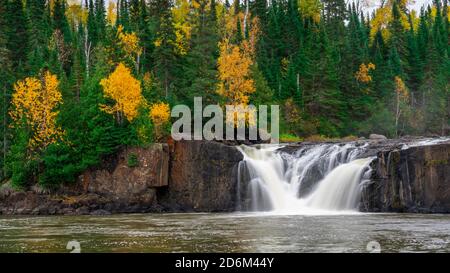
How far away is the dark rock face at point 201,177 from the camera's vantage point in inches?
1826

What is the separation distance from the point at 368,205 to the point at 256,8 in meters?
54.0

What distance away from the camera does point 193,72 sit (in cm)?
6062

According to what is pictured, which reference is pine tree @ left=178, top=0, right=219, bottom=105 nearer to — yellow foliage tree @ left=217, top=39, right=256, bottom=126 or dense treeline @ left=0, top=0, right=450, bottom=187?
dense treeline @ left=0, top=0, right=450, bottom=187

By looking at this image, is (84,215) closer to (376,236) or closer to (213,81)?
(213,81)

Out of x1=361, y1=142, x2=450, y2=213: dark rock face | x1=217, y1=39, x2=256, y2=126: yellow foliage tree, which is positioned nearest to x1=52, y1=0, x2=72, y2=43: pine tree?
x1=217, y1=39, x2=256, y2=126: yellow foliage tree

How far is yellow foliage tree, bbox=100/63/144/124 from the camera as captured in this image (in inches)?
1908

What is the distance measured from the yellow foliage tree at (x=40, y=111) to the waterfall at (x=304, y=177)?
13816 mm

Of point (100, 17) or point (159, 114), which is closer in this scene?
point (159, 114)

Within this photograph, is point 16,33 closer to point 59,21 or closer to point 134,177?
point 59,21

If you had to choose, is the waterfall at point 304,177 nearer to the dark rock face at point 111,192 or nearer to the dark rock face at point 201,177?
the dark rock face at point 201,177

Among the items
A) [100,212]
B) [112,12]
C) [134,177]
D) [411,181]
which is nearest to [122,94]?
[134,177]

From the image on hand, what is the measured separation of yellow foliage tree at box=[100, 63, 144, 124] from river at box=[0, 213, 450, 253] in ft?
41.2

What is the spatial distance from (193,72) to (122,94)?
1328cm
